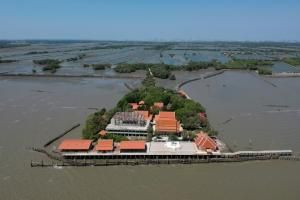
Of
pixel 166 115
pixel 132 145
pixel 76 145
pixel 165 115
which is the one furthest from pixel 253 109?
pixel 76 145

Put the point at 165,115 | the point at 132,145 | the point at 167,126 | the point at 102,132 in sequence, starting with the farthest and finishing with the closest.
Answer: the point at 165,115 → the point at 167,126 → the point at 102,132 → the point at 132,145

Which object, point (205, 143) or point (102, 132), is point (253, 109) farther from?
point (102, 132)

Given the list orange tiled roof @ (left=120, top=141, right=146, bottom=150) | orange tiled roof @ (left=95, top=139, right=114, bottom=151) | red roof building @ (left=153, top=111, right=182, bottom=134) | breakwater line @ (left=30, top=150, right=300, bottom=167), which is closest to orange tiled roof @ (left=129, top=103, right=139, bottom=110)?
red roof building @ (left=153, top=111, right=182, bottom=134)

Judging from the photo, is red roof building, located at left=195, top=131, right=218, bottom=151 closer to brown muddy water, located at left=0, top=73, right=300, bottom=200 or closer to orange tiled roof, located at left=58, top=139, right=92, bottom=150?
brown muddy water, located at left=0, top=73, right=300, bottom=200

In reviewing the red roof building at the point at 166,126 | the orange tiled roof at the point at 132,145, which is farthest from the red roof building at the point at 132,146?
the red roof building at the point at 166,126

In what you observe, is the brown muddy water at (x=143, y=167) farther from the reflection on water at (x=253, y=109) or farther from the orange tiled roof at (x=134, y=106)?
the orange tiled roof at (x=134, y=106)

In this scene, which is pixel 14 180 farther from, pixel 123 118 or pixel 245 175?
pixel 245 175
